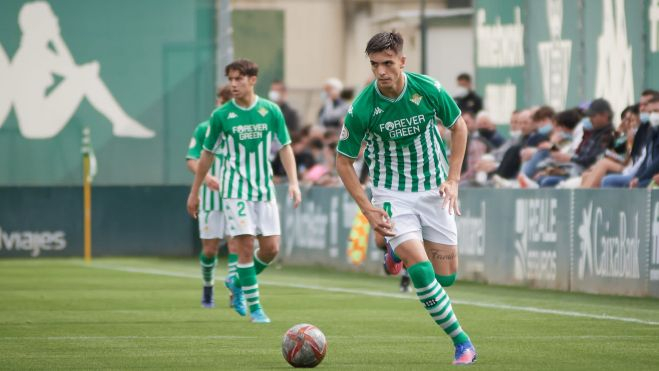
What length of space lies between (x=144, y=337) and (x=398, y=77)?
A: 11.7ft

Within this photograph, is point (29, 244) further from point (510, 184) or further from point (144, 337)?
point (144, 337)

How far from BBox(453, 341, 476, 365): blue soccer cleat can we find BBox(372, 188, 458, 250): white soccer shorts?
32.0 inches

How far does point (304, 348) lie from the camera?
1004cm

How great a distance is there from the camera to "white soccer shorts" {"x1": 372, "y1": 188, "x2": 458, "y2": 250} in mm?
10258

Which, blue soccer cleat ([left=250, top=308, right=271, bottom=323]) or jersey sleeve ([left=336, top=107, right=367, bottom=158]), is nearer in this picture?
jersey sleeve ([left=336, top=107, right=367, bottom=158])

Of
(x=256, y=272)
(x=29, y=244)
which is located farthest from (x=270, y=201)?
(x=29, y=244)

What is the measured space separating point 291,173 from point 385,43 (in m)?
4.20

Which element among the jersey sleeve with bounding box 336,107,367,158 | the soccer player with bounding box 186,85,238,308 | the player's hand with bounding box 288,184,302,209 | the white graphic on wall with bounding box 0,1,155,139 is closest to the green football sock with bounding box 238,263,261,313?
the player's hand with bounding box 288,184,302,209

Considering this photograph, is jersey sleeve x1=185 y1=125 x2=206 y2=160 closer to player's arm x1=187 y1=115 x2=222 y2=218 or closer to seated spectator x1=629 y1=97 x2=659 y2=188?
player's arm x1=187 y1=115 x2=222 y2=218

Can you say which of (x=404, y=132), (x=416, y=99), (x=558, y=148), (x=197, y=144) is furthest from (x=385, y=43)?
(x=558, y=148)

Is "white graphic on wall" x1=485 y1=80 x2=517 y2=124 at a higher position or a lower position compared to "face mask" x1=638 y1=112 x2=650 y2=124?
higher

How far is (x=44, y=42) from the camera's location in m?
28.5

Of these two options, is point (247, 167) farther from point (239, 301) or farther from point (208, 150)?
point (239, 301)

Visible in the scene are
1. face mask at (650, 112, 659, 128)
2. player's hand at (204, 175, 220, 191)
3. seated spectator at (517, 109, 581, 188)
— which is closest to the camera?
player's hand at (204, 175, 220, 191)
